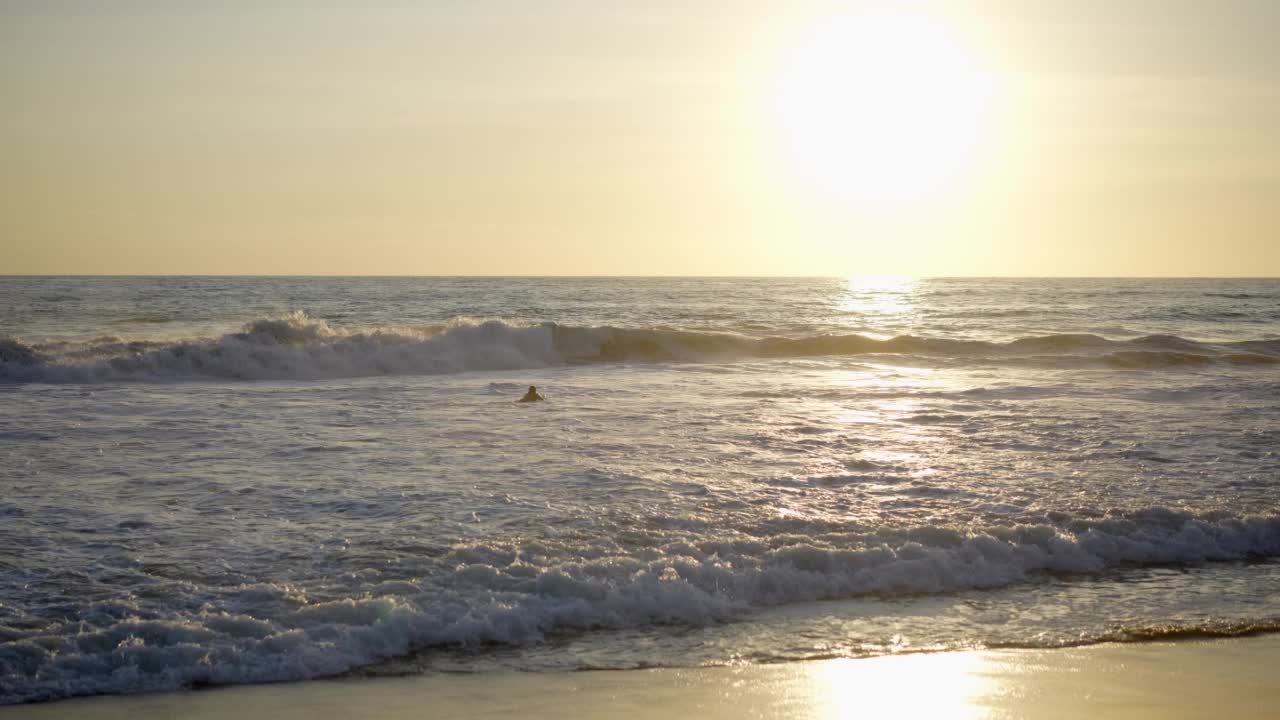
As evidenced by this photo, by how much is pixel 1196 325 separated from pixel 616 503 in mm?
37051

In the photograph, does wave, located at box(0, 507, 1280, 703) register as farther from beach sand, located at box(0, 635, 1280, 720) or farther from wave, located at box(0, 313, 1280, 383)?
Answer: wave, located at box(0, 313, 1280, 383)

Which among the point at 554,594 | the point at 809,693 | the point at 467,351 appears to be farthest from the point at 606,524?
the point at 467,351

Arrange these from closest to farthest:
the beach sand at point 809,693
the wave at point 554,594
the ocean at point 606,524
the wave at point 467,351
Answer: the beach sand at point 809,693, the wave at point 554,594, the ocean at point 606,524, the wave at point 467,351

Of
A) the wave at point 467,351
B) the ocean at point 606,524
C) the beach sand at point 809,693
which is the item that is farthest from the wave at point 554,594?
the wave at point 467,351

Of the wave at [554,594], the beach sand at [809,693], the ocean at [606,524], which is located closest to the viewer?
the beach sand at [809,693]

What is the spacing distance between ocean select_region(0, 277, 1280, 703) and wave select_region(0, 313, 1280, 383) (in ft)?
7.41

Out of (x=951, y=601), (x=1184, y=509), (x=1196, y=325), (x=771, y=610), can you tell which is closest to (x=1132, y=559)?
(x=1184, y=509)

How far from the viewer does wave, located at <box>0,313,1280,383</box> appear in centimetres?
Result: 2078

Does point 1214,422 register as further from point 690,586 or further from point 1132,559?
point 690,586

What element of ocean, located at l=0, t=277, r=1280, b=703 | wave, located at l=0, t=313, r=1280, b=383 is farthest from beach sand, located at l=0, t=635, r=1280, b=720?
wave, located at l=0, t=313, r=1280, b=383

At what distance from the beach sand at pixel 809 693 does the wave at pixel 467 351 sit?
16623 millimetres

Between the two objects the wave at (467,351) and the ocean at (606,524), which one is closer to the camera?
the ocean at (606,524)

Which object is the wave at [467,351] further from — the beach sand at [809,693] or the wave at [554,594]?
the beach sand at [809,693]

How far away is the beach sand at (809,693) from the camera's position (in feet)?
16.1
